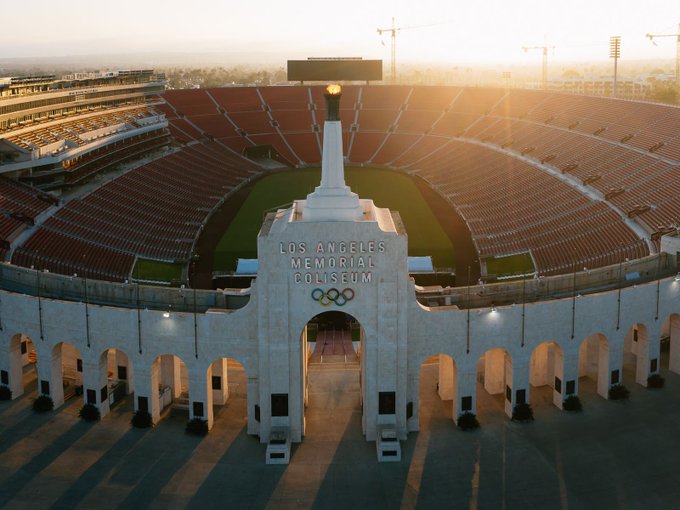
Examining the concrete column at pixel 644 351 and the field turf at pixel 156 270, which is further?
the field turf at pixel 156 270

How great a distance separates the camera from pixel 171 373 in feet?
119

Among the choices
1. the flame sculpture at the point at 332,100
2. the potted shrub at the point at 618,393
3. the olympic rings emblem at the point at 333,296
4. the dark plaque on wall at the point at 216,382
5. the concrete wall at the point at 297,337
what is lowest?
the potted shrub at the point at 618,393

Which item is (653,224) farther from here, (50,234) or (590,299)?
(50,234)

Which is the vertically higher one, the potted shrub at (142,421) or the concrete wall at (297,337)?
the concrete wall at (297,337)

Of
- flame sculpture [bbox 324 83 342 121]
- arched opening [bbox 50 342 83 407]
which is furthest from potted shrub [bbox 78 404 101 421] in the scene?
flame sculpture [bbox 324 83 342 121]

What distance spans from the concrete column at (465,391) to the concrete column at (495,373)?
10.6ft

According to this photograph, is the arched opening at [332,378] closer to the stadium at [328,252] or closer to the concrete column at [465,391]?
the stadium at [328,252]

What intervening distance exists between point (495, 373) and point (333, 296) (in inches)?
402

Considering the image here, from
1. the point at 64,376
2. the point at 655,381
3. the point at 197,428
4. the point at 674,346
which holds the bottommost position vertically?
the point at 197,428

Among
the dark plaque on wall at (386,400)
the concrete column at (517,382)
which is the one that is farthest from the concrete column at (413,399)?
the concrete column at (517,382)

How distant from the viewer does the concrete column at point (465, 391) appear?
3331 cm

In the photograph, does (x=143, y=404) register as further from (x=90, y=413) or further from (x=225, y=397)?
(x=225, y=397)

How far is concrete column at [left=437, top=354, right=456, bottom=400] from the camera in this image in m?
35.9

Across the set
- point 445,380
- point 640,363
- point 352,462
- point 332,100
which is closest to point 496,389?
point 445,380
